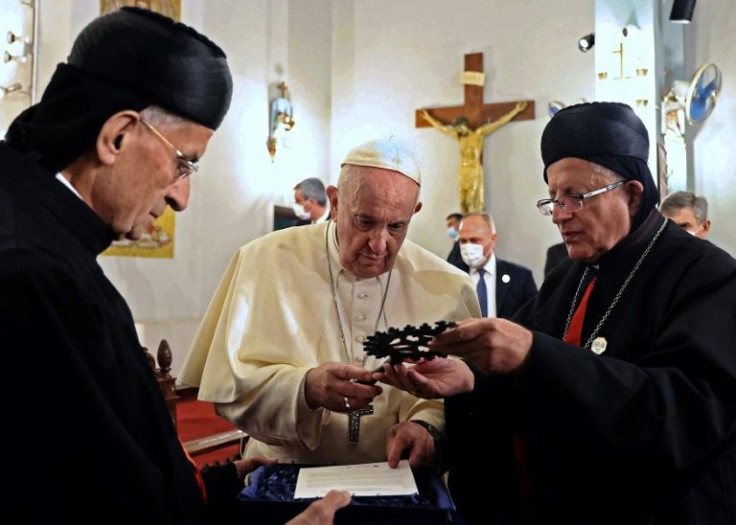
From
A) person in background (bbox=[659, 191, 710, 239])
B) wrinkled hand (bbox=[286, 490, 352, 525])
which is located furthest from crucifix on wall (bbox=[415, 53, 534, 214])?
wrinkled hand (bbox=[286, 490, 352, 525])

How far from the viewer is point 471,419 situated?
2412 millimetres

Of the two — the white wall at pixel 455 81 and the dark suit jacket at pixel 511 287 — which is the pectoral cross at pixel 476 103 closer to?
the white wall at pixel 455 81

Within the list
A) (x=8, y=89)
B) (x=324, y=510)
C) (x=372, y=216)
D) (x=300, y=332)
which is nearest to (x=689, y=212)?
(x=372, y=216)

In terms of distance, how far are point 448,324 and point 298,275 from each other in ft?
3.47

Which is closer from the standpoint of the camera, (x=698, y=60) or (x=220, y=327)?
(x=220, y=327)

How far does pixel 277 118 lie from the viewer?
10031mm

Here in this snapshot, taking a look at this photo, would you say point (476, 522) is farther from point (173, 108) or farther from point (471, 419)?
point (173, 108)

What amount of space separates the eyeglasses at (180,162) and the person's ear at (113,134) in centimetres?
4

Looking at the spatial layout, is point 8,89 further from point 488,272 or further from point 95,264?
point 95,264

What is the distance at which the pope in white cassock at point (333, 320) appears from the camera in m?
2.38

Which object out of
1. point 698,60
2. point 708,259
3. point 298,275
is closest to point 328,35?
point 698,60

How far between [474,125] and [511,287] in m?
4.68

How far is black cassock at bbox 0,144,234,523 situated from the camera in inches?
44.6

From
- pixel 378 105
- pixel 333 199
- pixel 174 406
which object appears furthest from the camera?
pixel 378 105
